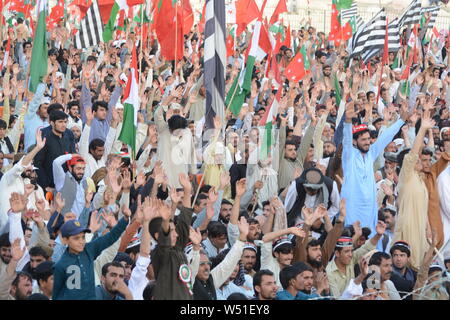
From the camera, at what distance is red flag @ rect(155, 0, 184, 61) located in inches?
477

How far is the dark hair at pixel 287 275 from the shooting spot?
6898 mm

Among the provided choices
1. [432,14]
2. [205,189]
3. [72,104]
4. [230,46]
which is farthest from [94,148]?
[432,14]

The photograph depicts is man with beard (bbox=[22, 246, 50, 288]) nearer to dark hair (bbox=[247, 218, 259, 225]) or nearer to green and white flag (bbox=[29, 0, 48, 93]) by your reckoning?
dark hair (bbox=[247, 218, 259, 225])

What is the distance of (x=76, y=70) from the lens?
15477 millimetres

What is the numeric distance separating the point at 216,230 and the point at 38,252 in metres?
1.52

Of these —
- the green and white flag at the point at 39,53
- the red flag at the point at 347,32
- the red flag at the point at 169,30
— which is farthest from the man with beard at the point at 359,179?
the red flag at the point at 347,32

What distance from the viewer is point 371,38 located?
1521cm

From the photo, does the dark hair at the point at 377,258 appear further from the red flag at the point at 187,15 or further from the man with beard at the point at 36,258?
the red flag at the point at 187,15

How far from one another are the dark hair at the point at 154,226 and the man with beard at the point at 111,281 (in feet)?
1.15

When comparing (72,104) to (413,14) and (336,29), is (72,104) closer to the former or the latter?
(336,29)

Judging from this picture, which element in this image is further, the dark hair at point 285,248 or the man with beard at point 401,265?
the man with beard at point 401,265

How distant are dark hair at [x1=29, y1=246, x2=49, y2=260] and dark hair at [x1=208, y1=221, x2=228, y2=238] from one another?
4.73 ft

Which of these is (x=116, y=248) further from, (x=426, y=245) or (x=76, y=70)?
(x=76, y=70)

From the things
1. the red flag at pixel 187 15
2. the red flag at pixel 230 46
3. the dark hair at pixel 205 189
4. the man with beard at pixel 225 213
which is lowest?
the man with beard at pixel 225 213
